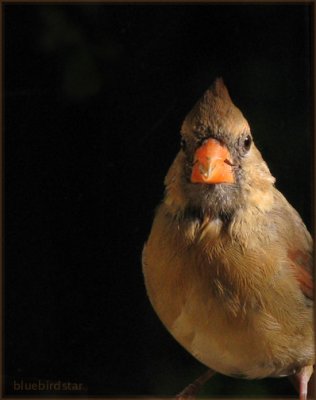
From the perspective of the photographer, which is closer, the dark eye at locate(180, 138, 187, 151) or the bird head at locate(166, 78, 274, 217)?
the bird head at locate(166, 78, 274, 217)

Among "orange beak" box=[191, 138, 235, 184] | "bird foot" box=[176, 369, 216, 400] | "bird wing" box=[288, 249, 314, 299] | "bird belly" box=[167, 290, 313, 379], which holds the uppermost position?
"orange beak" box=[191, 138, 235, 184]

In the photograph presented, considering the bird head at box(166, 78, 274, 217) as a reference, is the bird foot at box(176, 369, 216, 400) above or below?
below

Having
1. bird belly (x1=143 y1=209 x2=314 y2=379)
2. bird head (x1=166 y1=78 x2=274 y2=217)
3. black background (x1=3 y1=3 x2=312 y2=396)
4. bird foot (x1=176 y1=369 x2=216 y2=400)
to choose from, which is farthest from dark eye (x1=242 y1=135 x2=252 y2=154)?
bird foot (x1=176 y1=369 x2=216 y2=400)

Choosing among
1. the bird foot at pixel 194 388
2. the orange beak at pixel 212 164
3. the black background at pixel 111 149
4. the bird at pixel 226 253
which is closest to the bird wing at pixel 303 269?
the bird at pixel 226 253

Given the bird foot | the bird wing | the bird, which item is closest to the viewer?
the bird

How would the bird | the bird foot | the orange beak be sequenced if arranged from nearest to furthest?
1. the orange beak
2. the bird
3. the bird foot

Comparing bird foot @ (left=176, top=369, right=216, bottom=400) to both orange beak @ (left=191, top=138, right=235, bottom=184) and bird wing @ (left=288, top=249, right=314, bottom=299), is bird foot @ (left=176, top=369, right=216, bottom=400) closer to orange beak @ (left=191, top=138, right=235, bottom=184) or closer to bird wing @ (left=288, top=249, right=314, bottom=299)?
bird wing @ (left=288, top=249, right=314, bottom=299)

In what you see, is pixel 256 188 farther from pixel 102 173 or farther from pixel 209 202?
pixel 102 173
